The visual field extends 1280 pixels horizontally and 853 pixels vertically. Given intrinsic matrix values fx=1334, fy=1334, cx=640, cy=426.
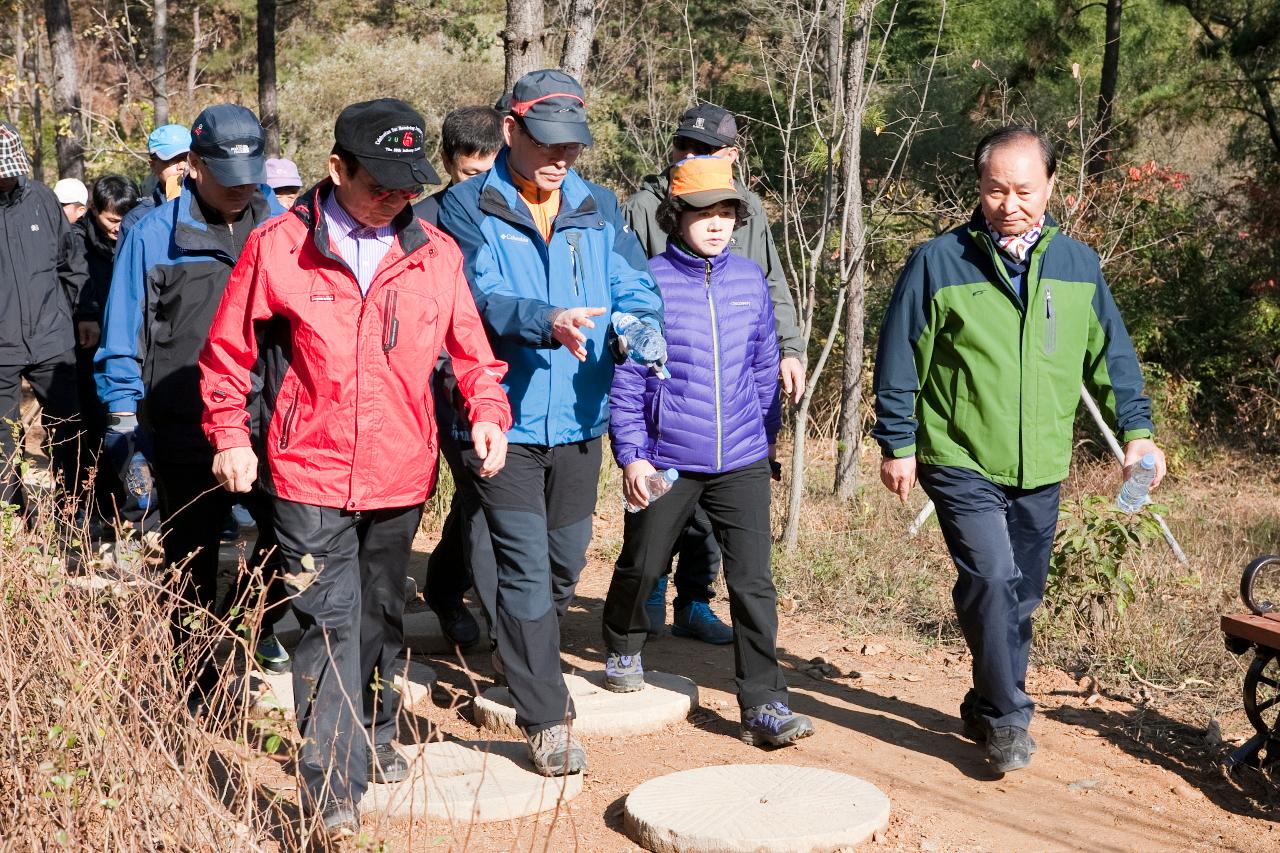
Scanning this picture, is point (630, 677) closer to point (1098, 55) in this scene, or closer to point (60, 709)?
point (60, 709)

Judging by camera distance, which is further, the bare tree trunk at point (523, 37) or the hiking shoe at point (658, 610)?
the bare tree trunk at point (523, 37)

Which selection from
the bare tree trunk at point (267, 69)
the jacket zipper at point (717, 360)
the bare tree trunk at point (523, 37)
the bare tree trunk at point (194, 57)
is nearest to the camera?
the jacket zipper at point (717, 360)

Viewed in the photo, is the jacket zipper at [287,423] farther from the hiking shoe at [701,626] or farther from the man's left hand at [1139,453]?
the hiking shoe at [701,626]

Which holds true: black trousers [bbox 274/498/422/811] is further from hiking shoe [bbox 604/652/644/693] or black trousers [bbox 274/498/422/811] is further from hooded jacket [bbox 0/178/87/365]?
hooded jacket [bbox 0/178/87/365]

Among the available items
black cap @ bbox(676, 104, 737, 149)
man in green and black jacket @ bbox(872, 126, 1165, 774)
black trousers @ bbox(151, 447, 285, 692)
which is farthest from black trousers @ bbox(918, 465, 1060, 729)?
black trousers @ bbox(151, 447, 285, 692)

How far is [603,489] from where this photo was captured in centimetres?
887

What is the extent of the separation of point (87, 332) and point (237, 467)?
419 cm

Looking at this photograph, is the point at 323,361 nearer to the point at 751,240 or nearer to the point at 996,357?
the point at 996,357

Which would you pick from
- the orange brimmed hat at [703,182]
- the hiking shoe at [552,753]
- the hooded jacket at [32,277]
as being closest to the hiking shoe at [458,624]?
the hiking shoe at [552,753]

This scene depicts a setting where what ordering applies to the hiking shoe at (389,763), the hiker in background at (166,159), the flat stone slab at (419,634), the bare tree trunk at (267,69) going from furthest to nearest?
the bare tree trunk at (267,69) < the hiker in background at (166,159) < the flat stone slab at (419,634) < the hiking shoe at (389,763)

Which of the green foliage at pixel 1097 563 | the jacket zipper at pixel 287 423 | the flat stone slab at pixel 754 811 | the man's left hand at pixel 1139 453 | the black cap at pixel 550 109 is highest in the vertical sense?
the black cap at pixel 550 109

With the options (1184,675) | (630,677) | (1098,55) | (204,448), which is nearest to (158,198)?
(204,448)

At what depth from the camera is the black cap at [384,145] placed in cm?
346

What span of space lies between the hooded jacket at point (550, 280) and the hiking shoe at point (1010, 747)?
5.34 ft
